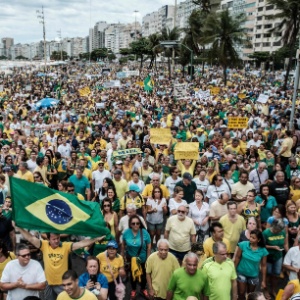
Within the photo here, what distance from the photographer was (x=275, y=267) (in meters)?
5.76

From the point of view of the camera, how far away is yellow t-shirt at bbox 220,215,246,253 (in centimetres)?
593

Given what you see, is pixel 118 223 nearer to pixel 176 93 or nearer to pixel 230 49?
pixel 176 93

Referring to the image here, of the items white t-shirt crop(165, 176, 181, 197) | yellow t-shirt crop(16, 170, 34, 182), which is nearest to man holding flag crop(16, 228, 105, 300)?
white t-shirt crop(165, 176, 181, 197)

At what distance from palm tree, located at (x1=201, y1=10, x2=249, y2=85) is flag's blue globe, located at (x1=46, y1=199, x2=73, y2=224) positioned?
110 ft

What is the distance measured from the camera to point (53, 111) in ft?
62.7

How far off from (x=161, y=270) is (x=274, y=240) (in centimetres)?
181

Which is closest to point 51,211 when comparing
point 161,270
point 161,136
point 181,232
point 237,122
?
point 161,270

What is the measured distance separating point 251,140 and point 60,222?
7625 mm

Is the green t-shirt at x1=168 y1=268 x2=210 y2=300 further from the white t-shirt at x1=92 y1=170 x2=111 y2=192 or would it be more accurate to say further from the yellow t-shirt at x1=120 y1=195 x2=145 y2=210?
the white t-shirt at x1=92 y1=170 x2=111 y2=192

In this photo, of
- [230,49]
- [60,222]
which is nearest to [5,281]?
[60,222]

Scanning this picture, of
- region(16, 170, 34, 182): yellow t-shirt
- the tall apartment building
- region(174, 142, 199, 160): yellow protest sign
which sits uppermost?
the tall apartment building

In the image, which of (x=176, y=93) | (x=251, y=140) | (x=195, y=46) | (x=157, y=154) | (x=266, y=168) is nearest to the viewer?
(x=266, y=168)

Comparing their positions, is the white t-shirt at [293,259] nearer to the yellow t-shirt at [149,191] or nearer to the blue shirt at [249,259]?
the blue shirt at [249,259]

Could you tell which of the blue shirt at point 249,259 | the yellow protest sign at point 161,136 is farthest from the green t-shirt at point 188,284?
the yellow protest sign at point 161,136
